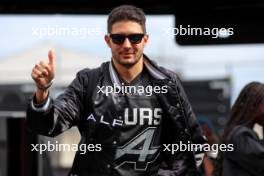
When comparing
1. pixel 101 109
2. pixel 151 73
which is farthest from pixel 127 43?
pixel 101 109

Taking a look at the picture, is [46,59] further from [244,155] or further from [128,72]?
[244,155]

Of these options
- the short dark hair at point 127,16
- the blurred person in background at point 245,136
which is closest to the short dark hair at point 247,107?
the blurred person in background at point 245,136

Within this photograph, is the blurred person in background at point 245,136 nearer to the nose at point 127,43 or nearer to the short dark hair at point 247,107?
the short dark hair at point 247,107

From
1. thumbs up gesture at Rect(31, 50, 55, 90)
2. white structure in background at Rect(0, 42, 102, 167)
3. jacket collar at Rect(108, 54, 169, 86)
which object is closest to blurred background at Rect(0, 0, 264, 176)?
white structure in background at Rect(0, 42, 102, 167)

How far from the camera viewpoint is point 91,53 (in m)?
2.14

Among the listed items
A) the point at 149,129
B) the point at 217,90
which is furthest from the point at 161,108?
the point at 217,90

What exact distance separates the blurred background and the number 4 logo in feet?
1.55

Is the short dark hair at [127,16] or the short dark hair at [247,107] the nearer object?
the short dark hair at [127,16]

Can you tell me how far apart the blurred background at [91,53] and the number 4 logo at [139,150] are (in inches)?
18.6

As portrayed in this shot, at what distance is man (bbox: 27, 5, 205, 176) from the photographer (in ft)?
5.68

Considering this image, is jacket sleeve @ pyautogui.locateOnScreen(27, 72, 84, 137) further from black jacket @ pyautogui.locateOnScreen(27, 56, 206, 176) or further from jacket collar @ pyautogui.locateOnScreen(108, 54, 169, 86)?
jacket collar @ pyautogui.locateOnScreen(108, 54, 169, 86)

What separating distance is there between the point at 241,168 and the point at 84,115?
58 centimetres

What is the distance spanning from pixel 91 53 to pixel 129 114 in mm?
473

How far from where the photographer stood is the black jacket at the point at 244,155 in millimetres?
1835
